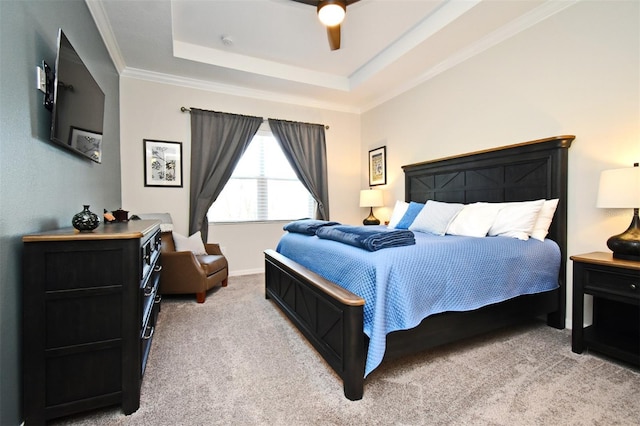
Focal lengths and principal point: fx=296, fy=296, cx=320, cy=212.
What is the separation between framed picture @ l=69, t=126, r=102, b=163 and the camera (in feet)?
6.35

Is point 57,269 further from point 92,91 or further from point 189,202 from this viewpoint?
point 189,202

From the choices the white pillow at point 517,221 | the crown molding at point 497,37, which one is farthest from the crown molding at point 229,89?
the white pillow at point 517,221

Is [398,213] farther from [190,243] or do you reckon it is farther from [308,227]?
[190,243]

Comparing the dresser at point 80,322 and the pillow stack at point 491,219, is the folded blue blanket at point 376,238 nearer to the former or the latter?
the pillow stack at point 491,219

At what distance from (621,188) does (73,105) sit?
3584 millimetres

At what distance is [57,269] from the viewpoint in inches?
53.4

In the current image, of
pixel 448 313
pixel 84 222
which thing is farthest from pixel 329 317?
pixel 84 222

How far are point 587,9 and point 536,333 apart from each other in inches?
105

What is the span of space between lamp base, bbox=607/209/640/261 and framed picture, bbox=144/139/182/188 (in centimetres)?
450

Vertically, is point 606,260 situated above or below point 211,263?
above

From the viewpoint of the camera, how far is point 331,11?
227cm

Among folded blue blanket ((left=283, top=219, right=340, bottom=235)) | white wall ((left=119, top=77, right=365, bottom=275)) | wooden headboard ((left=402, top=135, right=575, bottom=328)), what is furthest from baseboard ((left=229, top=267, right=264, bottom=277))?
wooden headboard ((left=402, top=135, right=575, bottom=328))

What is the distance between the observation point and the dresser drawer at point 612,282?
1839 millimetres

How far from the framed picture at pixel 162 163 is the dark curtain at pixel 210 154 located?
0.64ft
